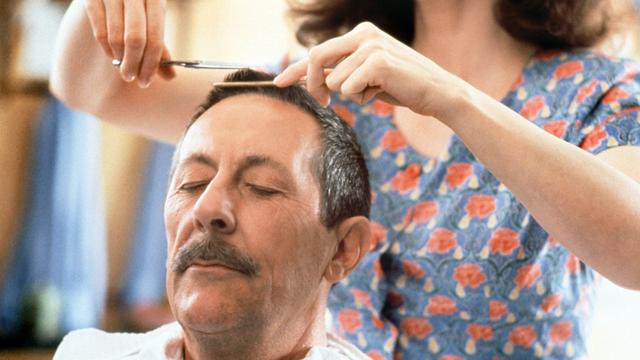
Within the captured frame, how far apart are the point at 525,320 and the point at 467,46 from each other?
0.59 meters

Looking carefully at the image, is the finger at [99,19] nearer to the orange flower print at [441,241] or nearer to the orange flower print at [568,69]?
the orange flower print at [441,241]

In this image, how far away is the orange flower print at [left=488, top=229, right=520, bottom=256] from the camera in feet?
6.01

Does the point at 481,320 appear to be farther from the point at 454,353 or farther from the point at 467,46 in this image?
the point at 467,46

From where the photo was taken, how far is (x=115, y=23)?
5.16ft

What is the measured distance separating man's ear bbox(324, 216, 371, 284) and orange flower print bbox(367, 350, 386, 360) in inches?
11.2

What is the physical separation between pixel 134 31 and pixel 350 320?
2.52 feet

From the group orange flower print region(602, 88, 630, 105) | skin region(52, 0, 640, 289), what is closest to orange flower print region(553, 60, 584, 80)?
orange flower print region(602, 88, 630, 105)

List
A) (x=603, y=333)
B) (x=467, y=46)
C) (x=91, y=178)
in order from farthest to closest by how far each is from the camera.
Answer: (x=91, y=178), (x=603, y=333), (x=467, y=46)

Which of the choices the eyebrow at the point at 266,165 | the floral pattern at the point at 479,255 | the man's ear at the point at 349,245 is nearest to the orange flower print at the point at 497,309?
the floral pattern at the point at 479,255

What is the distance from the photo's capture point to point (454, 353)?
1872 millimetres

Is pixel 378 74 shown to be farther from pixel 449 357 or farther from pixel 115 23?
pixel 449 357

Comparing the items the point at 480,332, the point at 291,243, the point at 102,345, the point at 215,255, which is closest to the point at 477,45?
the point at 480,332

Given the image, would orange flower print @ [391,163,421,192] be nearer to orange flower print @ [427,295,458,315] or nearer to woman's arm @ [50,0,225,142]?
orange flower print @ [427,295,458,315]

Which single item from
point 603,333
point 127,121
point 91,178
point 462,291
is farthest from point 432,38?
point 91,178
